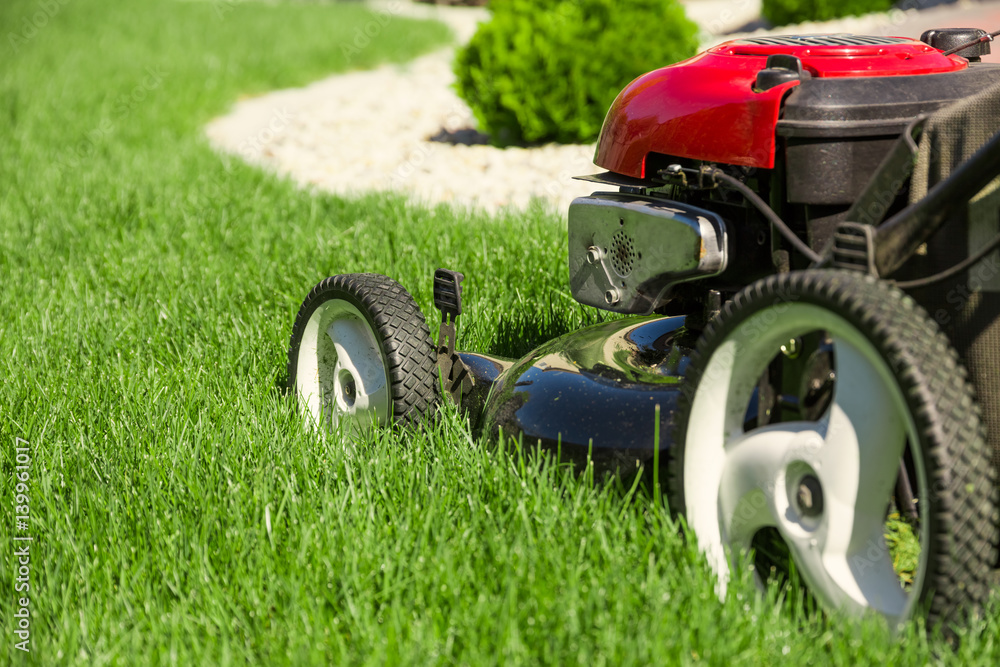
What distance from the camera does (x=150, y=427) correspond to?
6.76 feet

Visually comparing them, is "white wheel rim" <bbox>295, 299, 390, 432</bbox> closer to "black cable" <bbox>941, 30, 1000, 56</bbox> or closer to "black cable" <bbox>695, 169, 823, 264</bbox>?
"black cable" <bbox>695, 169, 823, 264</bbox>

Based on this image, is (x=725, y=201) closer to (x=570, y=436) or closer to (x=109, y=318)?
(x=570, y=436)

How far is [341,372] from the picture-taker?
2.15 metres

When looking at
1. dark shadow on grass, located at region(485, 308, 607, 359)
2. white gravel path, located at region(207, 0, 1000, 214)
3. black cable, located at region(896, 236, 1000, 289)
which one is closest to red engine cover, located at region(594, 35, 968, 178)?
black cable, located at region(896, 236, 1000, 289)

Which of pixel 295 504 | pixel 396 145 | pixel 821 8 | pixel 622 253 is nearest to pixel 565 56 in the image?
pixel 396 145

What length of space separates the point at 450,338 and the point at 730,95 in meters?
0.77

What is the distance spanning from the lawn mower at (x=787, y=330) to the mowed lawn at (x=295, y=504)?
95mm

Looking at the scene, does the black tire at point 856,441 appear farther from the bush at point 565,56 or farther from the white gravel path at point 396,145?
the bush at point 565,56

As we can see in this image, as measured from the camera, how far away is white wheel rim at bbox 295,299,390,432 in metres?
2.05

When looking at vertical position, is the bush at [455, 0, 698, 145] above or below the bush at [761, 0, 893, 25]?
below

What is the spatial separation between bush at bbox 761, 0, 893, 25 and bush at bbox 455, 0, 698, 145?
16.2 feet

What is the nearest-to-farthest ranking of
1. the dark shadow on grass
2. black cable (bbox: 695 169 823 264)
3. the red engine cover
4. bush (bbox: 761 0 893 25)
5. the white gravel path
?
black cable (bbox: 695 169 823 264) < the red engine cover < the dark shadow on grass < the white gravel path < bush (bbox: 761 0 893 25)

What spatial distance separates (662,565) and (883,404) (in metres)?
0.42

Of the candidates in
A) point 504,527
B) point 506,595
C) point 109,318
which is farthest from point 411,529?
point 109,318
